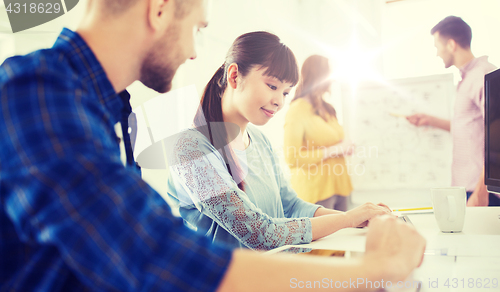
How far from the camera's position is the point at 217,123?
103 centimetres

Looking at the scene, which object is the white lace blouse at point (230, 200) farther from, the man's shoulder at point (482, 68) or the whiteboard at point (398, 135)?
the man's shoulder at point (482, 68)

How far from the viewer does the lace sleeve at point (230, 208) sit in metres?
0.76

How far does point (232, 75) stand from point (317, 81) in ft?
3.24

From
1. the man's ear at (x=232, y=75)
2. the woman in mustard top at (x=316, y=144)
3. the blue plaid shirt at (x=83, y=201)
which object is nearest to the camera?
the blue plaid shirt at (x=83, y=201)

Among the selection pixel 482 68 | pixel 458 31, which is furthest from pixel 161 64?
pixel 458 31

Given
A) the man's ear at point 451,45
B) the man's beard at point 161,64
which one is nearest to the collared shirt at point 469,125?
the man's ear at point 451,45

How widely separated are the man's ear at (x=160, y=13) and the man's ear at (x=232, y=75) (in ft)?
2.24

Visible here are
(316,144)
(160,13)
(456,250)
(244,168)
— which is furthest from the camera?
(316,144)

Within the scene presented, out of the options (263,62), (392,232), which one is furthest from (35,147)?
(263,62)

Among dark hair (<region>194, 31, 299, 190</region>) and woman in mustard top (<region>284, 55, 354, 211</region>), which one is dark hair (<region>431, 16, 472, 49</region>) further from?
dark hair (<region>194, 31, 299, 190</region>)

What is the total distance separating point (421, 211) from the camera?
1003 mm

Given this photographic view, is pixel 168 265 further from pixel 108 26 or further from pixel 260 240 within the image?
pixel 260 240

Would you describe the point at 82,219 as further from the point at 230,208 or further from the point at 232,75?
the point at 232,75

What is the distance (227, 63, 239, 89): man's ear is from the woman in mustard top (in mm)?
789
